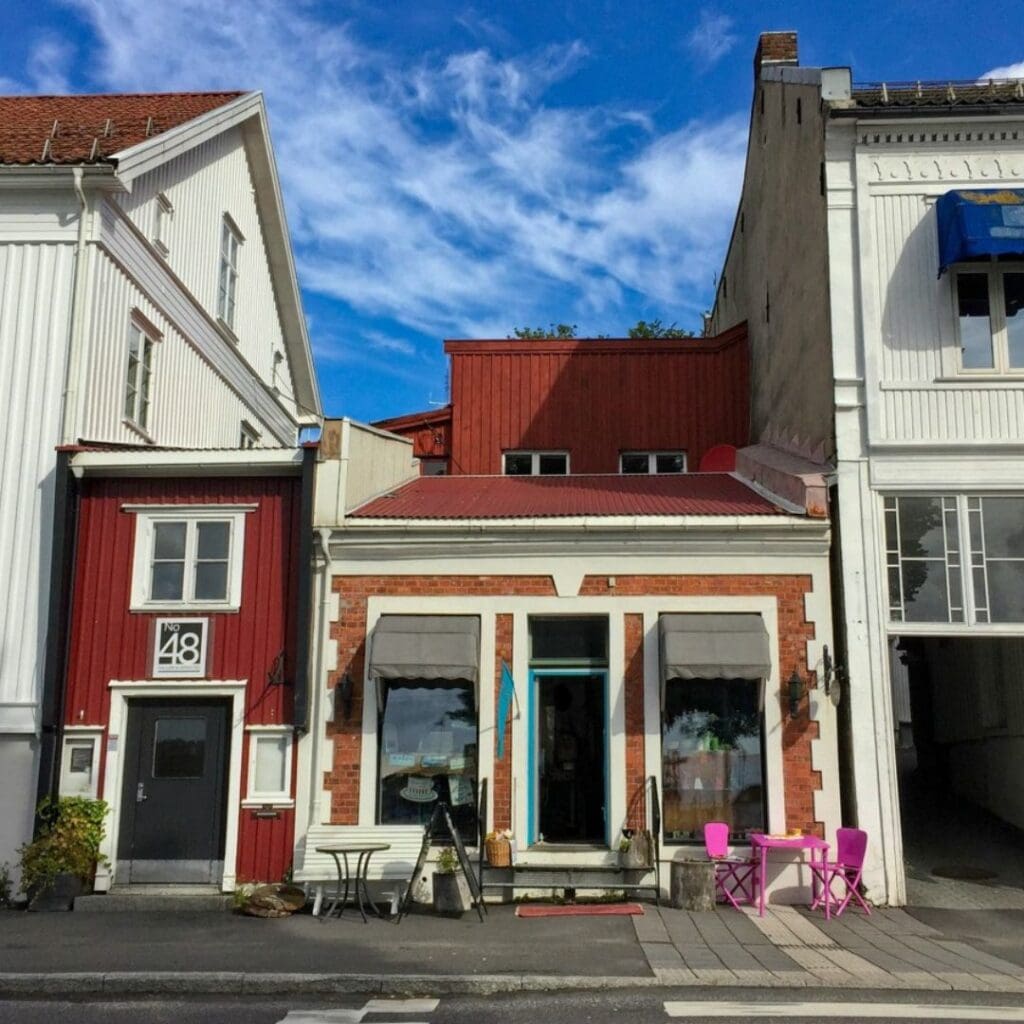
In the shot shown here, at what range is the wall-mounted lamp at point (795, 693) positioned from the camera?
1178cm

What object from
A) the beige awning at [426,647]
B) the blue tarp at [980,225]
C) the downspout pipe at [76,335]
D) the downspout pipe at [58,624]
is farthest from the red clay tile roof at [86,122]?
the blue tarp at [980,225]

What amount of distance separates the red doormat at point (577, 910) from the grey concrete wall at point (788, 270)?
18.5 feet

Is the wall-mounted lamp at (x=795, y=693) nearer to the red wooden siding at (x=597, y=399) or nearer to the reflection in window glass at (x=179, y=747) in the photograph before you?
the reflection in window glass at (x=179, y=747)

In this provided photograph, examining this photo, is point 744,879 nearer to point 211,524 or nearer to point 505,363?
point 211,524

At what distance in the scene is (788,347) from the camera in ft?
51.2

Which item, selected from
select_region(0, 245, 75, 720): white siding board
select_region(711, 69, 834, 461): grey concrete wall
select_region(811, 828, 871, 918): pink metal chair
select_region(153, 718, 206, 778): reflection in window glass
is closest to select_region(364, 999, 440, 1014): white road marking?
select_region(811, 828, 871, 918): pink metal chair

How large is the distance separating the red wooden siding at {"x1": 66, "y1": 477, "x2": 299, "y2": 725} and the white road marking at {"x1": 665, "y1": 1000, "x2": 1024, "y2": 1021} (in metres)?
6.18

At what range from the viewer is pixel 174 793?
12.1 m

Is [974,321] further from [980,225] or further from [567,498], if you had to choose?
[567,498]

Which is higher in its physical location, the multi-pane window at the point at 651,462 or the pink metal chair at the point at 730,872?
the multi-pane window at the point at 651,462

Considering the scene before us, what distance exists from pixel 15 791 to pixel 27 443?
3.98m

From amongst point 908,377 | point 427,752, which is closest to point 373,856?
point 427,752

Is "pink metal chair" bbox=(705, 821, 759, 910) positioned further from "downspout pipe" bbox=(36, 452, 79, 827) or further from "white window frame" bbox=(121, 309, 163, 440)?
"white window frame" bbox=(121, 309, 163, 440)

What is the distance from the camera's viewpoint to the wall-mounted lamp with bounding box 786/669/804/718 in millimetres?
11781
